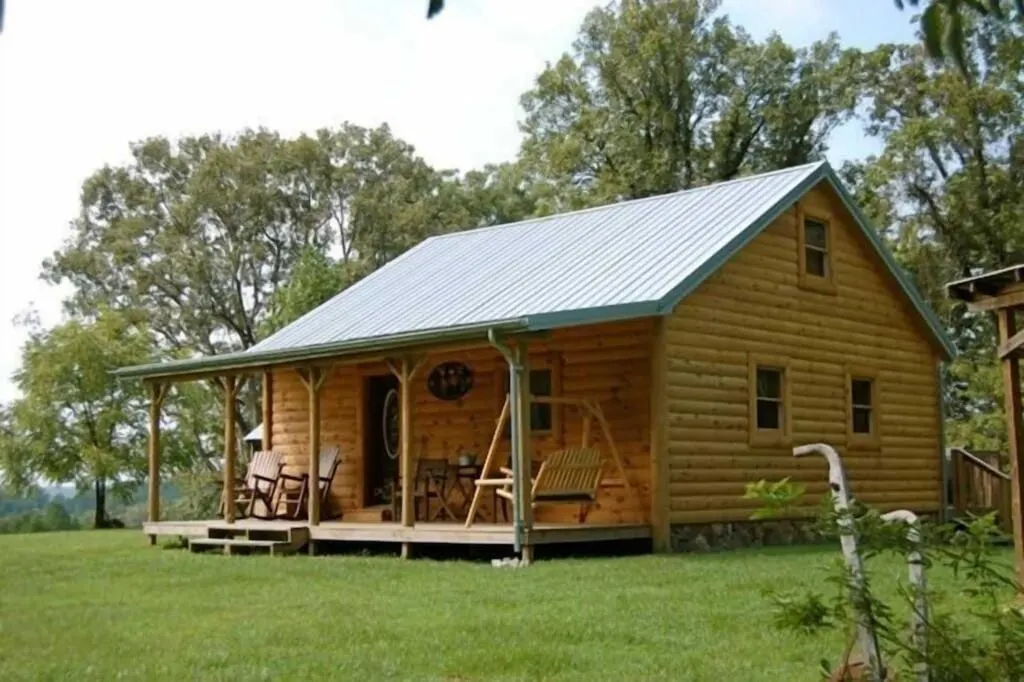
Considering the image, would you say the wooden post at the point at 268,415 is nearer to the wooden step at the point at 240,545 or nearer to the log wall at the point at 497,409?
the log wall at the point at 497,409

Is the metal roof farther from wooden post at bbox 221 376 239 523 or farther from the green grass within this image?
the green grass

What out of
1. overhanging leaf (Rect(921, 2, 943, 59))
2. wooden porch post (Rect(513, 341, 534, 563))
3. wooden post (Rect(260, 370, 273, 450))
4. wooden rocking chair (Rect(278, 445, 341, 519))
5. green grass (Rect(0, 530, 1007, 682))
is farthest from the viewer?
wooden post (Rect(260, 370, 273, 450))

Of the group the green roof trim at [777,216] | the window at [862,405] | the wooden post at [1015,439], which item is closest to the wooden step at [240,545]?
the green roof trim at [777,216]

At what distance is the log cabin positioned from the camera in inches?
548

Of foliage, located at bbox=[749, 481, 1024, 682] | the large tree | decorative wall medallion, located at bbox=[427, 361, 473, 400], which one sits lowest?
foliage, located at bbox=[749, 481, 1024, 682]

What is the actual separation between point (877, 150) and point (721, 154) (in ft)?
14.8

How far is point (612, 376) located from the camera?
14.8 meters

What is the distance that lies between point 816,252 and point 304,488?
7.43 meters

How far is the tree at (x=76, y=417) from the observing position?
30828mm

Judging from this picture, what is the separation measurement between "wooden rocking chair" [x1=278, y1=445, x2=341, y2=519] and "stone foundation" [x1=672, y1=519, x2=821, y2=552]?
16.2 feet

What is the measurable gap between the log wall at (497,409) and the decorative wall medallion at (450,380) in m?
0.08

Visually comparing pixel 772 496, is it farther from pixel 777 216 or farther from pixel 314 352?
pixel 777 216

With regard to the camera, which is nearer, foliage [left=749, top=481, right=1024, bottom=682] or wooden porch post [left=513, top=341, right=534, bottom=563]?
foliage [left=749, top=481, right=1024, bottom=682]

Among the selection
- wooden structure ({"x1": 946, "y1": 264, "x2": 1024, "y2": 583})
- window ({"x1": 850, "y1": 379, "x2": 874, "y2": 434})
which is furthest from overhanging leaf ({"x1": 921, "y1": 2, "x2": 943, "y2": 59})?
window ({"x1": 850, "y1": 379, "x2": 874, "y2": 434})
